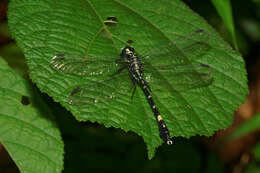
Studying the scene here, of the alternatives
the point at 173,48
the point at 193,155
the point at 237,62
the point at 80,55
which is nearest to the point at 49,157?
the point at 80,55

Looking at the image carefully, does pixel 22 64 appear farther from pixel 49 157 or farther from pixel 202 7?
pixel 202 7

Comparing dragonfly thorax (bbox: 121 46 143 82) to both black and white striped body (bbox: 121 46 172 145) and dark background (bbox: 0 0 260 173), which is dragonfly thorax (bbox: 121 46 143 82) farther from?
dark background (bbox: 0 0 260 173)

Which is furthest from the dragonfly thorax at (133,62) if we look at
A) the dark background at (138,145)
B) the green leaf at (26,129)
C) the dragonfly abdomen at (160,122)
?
the dark background at (138,145)

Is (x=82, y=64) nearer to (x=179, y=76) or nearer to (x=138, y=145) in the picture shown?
(x=179, y=76)

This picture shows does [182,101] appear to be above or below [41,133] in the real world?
above

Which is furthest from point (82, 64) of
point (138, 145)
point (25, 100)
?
point (138, 145)
